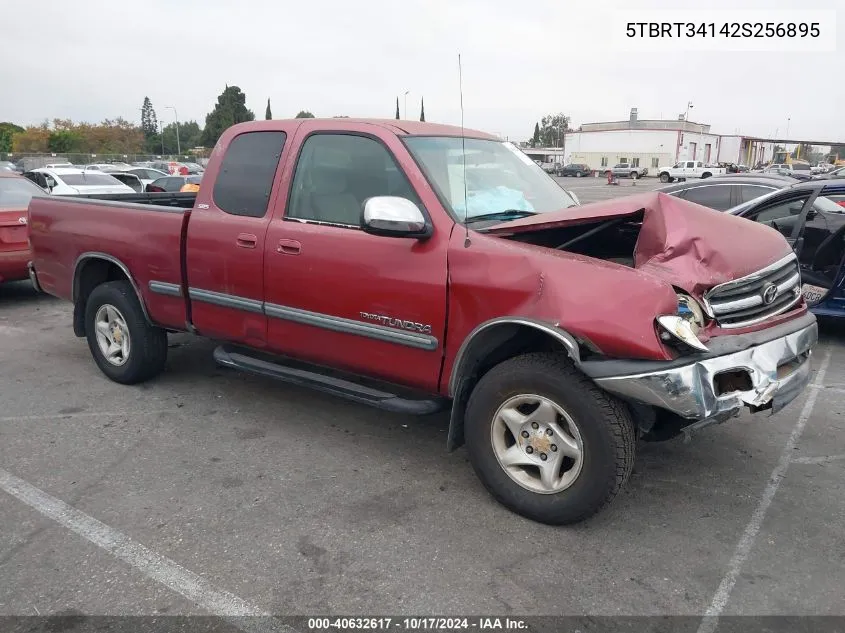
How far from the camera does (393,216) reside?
3.38 m

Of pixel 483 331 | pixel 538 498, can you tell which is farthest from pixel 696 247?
pixel 538 498

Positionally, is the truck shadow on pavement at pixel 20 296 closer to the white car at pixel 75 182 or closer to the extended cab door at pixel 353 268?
the white car at pixel 75 182

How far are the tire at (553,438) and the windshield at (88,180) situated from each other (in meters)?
14.2

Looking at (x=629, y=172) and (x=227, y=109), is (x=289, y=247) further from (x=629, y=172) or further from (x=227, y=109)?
(x=227, y=109)

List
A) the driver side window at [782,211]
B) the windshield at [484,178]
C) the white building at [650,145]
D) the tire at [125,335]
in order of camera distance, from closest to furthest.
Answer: the windshield at [484,178], the tire at [125,335], the driver side window at [782,211], the white building at [650,145]

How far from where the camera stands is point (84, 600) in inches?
109

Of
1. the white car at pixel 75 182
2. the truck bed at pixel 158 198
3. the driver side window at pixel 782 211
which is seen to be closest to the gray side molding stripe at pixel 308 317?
the truck bed at pixel 158 198

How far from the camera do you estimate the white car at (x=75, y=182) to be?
1450 cm

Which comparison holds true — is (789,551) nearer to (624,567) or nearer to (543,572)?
(624,567)

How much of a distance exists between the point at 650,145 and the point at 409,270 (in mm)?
92012

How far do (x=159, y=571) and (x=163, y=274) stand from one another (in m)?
2.37

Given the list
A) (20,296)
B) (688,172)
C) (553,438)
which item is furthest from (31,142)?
(553,438)

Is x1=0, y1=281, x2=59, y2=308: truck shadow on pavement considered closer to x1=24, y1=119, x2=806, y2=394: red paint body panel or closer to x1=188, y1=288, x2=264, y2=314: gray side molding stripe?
x1=24, y1=119, x2=806, y2=394: red paint body panel

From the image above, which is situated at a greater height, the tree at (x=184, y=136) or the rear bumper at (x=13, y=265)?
the tree at (x=184, y=136)
